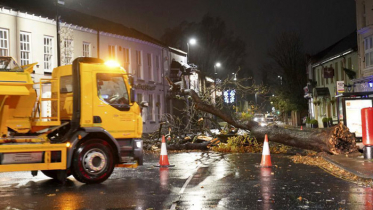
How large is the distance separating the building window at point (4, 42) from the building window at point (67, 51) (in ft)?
13.1

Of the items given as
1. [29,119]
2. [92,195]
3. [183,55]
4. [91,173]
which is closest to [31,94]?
[29,119]

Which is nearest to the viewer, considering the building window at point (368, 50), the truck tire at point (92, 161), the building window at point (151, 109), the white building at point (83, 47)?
the truck tire at point (92, 161)

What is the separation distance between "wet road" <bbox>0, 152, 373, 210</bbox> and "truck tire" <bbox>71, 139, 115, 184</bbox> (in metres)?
0.23

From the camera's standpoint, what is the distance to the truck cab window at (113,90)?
11602mm

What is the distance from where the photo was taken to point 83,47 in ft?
106

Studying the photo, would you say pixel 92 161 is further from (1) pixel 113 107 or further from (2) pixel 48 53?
(2) pixel 48 53

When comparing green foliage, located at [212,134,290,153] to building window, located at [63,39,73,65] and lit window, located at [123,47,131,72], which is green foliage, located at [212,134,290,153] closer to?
building window, located at [63,39,73,65]

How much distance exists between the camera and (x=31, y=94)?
1091cm

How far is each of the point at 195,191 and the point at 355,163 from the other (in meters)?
6.11

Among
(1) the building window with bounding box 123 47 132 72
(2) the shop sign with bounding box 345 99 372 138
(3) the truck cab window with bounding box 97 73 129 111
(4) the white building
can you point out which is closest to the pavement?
(2) the shop sign with bounding box 345 99 372 138

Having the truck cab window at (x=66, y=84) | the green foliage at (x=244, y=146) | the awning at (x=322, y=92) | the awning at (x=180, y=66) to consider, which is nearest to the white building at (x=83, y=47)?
the awning at (x=180, y=66)

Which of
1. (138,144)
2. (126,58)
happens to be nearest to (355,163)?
(138,144)

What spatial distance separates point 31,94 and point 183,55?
4163 cm

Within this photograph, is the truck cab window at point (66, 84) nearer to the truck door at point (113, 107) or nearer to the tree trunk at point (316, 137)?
the truck door at point (113, 107)
